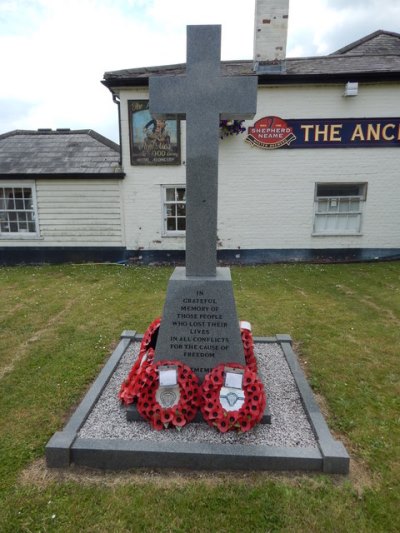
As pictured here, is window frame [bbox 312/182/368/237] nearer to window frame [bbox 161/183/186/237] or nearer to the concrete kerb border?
window frame [bbox 161/183/186/237]

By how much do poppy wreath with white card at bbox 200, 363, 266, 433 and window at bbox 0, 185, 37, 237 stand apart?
32.9 ft

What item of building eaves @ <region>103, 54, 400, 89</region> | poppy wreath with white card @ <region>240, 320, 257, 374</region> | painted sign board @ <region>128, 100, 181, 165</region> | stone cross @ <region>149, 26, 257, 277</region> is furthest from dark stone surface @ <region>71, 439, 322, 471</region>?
building eaves @ <region>103, 54, 400, 89</region>

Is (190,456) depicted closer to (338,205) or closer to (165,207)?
(165,207)

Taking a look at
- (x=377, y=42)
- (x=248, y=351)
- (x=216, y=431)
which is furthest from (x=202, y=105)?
(x=377, y=42)

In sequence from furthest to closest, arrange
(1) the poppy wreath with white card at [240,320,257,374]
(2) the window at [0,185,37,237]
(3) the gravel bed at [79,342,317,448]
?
(2) the window at [0,185,37,237] < (1) the poppy wreath with white card at [240,320,257,374] < (3) the gravel bed at [79,342,317,448]

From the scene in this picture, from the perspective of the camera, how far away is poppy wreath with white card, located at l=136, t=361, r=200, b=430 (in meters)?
3.52

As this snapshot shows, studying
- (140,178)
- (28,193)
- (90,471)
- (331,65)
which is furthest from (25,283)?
(331,65)

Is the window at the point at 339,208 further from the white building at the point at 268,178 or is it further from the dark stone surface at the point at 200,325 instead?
the dark stone surface at the point at 200,325

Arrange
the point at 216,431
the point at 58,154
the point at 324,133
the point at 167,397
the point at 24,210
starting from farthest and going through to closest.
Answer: the point at 58,154
the point at 24,210
the point at 324,133
the point at 167,397
the point at 216,431

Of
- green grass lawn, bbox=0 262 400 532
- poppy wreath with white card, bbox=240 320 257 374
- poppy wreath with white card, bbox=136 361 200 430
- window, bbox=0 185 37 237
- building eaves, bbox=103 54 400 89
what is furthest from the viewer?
window, bbox=0 185 37 237

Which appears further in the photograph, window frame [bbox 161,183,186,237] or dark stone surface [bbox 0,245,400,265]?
dark stone surface [bbox 0,245,400,265]

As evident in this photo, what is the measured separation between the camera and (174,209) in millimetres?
11438

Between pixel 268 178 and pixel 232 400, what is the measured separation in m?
8.70

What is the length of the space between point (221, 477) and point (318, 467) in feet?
2.67
